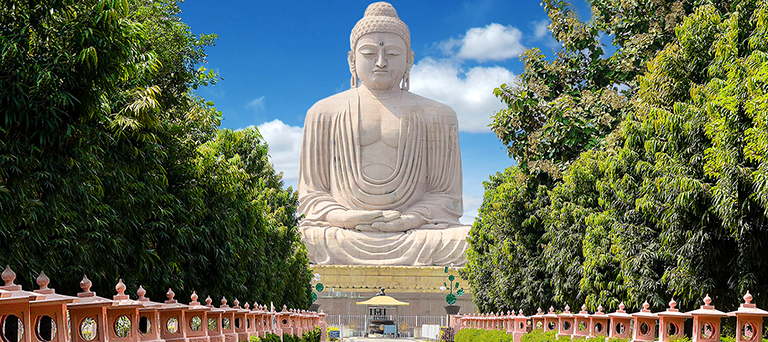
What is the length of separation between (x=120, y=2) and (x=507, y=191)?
14968 millimetres

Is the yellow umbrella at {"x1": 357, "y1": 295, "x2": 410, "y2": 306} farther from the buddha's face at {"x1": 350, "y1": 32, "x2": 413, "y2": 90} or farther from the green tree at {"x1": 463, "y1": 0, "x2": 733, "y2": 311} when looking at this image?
the green tree at {"x1": 463, "y1": 0, "x2": 733, "y2": 311}

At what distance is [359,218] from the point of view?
38.9 m

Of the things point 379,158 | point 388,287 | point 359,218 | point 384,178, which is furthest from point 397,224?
point 379,158

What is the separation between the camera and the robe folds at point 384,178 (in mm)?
39469

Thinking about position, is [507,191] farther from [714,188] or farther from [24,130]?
[24,130]

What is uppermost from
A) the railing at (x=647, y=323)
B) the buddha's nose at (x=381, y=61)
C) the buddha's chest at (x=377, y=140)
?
the buddha's nose at (x=381, y=61)

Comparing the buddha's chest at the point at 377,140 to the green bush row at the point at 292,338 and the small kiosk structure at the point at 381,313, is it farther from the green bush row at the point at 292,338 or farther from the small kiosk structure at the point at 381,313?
the green bush row at the point at 292,338

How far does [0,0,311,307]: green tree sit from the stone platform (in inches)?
742

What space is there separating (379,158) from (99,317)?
3296cm

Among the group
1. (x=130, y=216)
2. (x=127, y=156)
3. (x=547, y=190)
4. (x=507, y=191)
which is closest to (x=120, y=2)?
(x=127, y=156)

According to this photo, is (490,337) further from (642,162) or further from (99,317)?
(99,317)

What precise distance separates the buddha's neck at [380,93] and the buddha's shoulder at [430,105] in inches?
23.4

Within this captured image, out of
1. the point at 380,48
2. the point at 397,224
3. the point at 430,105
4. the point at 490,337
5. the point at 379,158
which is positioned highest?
the point at 380,48

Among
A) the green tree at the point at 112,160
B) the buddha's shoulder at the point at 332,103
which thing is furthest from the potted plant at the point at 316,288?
the green tree at the point at 112,160
